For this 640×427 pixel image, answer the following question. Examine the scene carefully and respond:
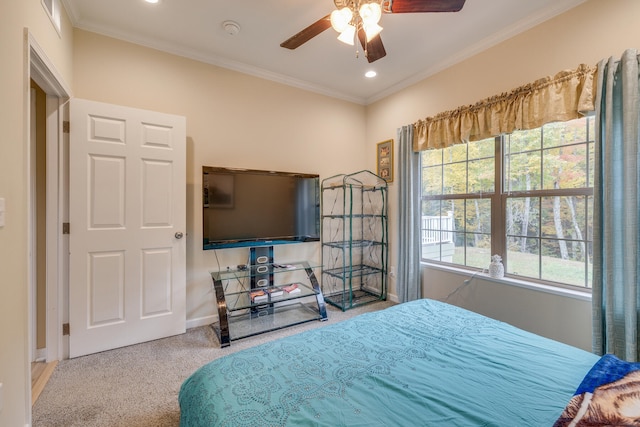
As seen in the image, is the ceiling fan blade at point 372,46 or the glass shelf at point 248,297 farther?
the glass shelf at point 248,297

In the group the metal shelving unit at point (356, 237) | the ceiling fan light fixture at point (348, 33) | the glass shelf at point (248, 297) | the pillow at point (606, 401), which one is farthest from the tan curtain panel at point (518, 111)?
the glass shelf at point (248, 297)

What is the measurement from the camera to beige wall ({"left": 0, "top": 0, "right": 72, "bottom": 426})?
1262 mm

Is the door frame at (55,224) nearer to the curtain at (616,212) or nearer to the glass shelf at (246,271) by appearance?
the glass shelf at (246,271)

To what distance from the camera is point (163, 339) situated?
2576 mm

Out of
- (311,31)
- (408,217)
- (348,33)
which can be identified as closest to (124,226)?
(311,31)

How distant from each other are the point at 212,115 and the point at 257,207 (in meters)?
1.07

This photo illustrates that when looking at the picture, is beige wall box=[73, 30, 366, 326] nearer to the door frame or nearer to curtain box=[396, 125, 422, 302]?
the door frame

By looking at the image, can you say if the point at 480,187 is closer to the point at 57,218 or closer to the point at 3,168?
the point at 3,168

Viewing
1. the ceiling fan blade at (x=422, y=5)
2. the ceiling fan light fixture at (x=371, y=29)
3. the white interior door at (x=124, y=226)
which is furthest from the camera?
the white interior door at (x=124, y=226)

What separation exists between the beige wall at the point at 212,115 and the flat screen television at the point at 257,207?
255mm

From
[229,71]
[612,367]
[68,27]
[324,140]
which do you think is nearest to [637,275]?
[612,367]

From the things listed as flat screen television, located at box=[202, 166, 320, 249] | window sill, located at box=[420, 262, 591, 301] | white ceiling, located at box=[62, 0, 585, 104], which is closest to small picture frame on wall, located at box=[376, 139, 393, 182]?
white ceiling, located at box=[62, 0, 585, 104]

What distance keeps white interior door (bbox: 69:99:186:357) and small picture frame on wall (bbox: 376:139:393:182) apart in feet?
7.90

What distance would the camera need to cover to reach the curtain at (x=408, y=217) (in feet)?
10.8
